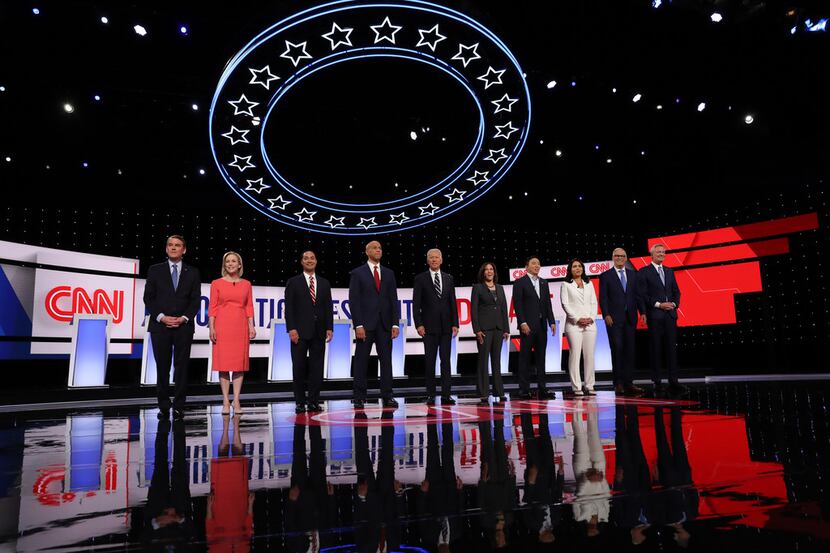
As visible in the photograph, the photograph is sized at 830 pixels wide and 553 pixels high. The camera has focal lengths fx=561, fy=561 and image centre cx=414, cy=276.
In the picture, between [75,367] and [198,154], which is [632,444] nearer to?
[75,367]

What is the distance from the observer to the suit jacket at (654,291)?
19.6 feet

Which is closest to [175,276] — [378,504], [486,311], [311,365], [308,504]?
[311,365]

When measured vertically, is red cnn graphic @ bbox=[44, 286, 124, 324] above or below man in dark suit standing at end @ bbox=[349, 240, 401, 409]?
above

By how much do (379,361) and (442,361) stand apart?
687 mm

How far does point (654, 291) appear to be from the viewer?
237 inches

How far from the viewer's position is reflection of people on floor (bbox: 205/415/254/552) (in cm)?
121

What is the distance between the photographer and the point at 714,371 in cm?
1009

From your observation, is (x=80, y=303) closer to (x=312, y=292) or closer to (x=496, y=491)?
(x=312, y=292)

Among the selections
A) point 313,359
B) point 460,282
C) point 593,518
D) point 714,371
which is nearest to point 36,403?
point 313,359

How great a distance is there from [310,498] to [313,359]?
135 inches

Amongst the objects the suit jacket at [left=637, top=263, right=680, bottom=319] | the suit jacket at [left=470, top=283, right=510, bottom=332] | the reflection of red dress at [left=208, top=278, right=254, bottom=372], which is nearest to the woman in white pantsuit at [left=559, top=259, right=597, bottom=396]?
the suit jacket at [left=637, top=263, right=680, bottom=319]

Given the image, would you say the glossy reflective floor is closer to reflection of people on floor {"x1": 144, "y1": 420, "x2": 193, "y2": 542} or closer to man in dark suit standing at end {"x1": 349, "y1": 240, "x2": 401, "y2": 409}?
reflection of people on floor {"x1": 144, "y1": 420, "x2": 193, "y2": 542}

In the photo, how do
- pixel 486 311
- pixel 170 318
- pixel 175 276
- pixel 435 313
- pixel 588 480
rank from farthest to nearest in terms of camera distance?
pixel 486 311 → pixel 435 313 → pixel 175 276 → pixel 170 318 → pixel 588 480

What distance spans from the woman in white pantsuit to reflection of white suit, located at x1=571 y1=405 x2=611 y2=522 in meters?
3.05
